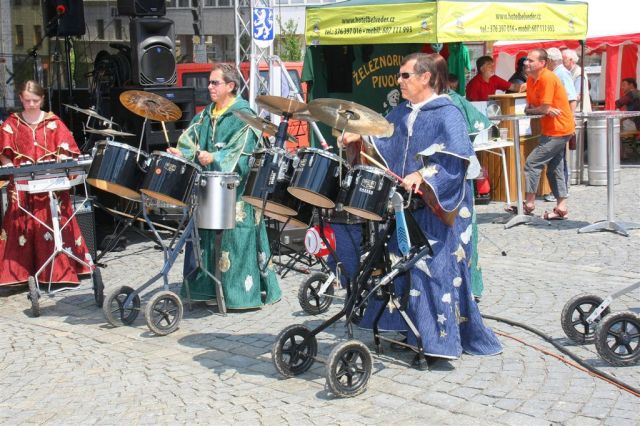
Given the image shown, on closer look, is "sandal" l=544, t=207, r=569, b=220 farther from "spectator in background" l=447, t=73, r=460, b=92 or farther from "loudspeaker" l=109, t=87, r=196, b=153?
"loudspeaker" l=109, t=87, r=196, b=153

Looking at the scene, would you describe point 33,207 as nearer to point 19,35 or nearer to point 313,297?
point 313,297

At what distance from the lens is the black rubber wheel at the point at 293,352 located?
17.4 feet

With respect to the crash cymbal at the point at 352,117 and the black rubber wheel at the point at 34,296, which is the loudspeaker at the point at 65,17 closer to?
the black rubber wheel at the point at 34,296

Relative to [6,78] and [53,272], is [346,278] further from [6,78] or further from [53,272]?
[6,78]

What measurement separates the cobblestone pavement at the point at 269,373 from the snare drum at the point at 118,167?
1048 millimetres

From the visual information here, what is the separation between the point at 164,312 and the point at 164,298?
3.8 inches

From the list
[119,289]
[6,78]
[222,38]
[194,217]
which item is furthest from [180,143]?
[222,38]

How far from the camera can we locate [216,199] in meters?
6.59

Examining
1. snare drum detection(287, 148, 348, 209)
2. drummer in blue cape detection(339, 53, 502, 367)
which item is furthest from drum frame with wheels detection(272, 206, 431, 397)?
snare drum detection(287, 148, 348, 209)

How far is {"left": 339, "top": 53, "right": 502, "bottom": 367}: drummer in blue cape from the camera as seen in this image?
5.22 meters

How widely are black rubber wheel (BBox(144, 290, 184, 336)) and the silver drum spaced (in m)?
0.54

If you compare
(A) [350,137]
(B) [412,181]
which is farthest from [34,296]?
(B) [412,181]

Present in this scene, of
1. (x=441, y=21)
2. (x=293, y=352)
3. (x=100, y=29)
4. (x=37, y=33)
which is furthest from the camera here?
(x=100, y=29)

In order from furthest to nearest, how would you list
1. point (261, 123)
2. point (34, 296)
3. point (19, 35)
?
point (19, 35), point (34, 296), point (261, 123)
